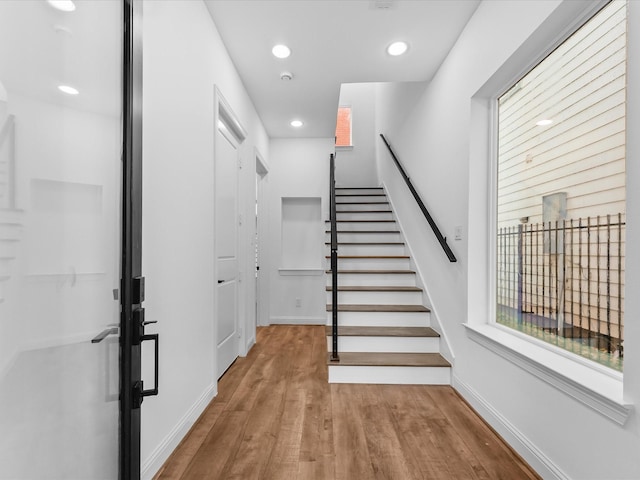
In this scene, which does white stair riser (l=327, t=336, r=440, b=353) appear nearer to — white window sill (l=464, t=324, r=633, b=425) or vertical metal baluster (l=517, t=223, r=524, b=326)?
white window sill (l=464, t=324, r=633, b=425)

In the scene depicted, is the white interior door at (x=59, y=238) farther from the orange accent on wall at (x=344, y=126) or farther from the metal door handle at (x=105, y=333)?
the orange accent on wall at (x=344, y=126)

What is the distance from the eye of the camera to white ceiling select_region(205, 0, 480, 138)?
216 cm

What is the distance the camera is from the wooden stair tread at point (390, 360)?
259 centimetres

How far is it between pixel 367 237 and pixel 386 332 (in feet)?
5.42

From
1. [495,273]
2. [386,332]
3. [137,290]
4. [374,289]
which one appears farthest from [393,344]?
[137,290]

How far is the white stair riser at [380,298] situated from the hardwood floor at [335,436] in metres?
0.87

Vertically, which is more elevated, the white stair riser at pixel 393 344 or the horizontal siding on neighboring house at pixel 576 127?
the horizontal siding on neighboring house at pixel 576 127

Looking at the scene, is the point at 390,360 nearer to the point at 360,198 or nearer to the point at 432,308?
the point at 432,308

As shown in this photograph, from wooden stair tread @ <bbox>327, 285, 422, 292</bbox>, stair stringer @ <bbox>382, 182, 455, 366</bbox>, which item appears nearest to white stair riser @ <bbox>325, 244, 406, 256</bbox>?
stair stringer @ <bbox>382, 182, 455, 366</bbox>

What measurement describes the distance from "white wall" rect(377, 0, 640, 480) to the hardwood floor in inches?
8.0

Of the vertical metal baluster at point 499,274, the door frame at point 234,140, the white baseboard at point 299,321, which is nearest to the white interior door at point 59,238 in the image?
the door frame at point 234,140

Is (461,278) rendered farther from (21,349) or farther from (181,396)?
(21,349)

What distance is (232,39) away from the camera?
2496mm

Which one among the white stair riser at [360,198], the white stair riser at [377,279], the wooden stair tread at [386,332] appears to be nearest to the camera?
the wooden stair tread at [386,332]
